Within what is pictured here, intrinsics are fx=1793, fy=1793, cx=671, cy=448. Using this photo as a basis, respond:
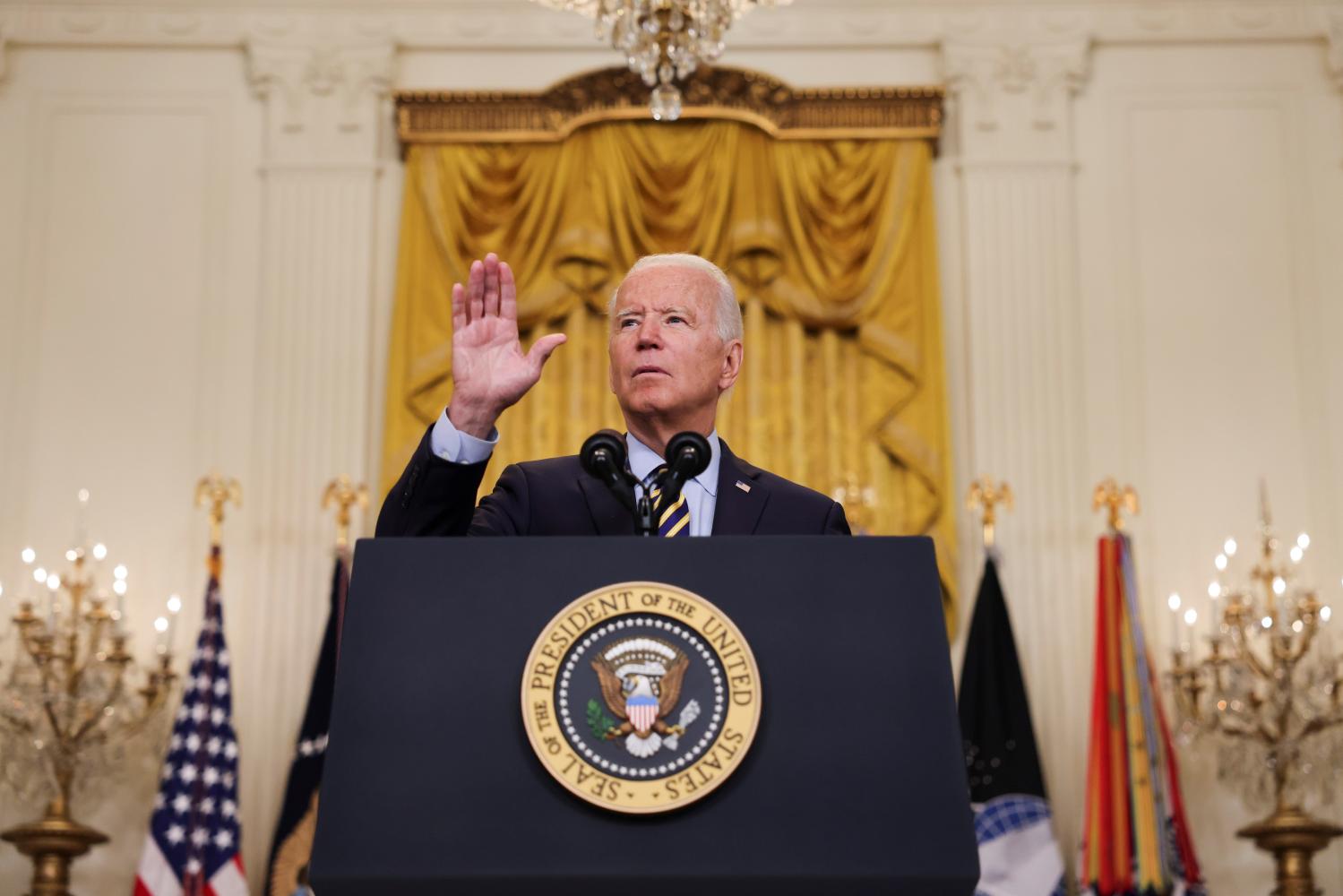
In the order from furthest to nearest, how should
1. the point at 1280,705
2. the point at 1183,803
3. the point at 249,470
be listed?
the point at 249,470, the point at 1183,803, the point at 1280,705

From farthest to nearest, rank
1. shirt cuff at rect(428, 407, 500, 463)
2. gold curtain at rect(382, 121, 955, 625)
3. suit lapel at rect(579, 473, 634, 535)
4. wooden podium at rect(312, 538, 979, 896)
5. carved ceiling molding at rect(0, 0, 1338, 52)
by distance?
carved ceiling molding at rect(0, 0, 1338, 52) → gold curtain at rect(382, 121, 955, 625) → suit lapel at rect(579, 473, 634, 535) → shirt cuff at rect(428, 407, 500, 463) → wooden podium at rect(312, 538, 979, 896)

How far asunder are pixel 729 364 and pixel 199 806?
483 cm

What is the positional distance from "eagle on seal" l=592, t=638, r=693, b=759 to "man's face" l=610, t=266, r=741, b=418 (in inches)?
37.9

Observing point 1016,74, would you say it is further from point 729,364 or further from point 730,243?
point 729,364

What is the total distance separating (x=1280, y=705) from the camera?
7.15m

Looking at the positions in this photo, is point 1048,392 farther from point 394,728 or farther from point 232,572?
point 394,728

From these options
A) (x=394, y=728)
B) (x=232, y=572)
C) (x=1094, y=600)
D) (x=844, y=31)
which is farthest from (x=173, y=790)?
(x=394, y=728)

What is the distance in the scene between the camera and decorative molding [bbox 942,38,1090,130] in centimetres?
876

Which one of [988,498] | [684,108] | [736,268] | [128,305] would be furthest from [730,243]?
[128,305]

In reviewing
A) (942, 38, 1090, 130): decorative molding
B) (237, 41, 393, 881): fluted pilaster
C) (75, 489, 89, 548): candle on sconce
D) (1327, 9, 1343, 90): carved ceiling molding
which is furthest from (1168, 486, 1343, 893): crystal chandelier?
(75, 489, 89, 548): candle on sconce

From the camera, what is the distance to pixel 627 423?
2.97 meters

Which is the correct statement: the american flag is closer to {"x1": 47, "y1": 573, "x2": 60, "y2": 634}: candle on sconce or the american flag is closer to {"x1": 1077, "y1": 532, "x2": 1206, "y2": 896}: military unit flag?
{"x1": 47, "y1": 573, "x2": 60, "y2": 634}: candle on sconce

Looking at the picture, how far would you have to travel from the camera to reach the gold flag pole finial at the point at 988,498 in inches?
308

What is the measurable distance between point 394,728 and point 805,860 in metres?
0.48
